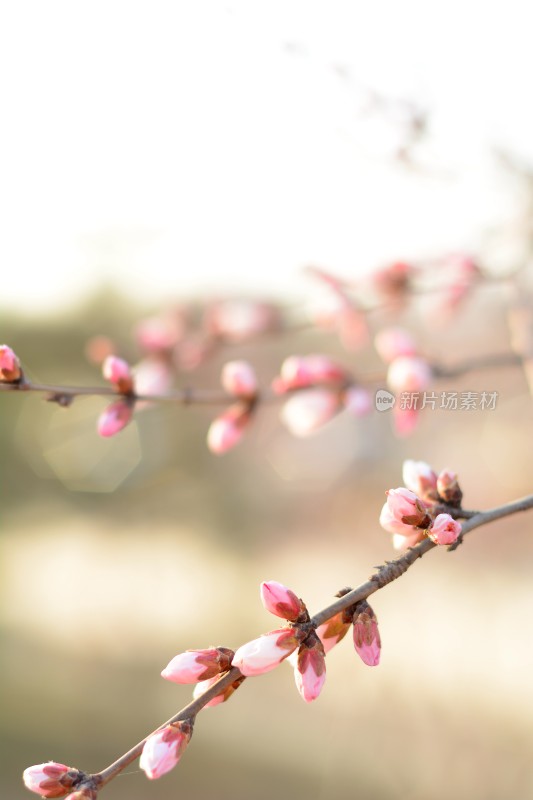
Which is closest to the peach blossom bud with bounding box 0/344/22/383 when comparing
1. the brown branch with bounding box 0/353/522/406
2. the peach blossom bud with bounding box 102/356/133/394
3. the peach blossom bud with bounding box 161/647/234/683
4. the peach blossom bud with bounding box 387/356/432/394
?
the brown branch with bounding box 0/353/522/406

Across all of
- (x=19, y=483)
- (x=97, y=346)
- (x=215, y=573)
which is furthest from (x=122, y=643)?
(x=97, y=346)

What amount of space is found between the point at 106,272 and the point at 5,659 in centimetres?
584

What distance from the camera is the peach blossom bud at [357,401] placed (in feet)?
3.76

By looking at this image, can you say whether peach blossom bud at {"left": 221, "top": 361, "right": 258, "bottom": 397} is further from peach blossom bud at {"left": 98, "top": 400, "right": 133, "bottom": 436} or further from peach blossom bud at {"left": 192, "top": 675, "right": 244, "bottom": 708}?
peach blossom bud at {"left": 192, "top": 675, "right": 244, "bottom": 708}

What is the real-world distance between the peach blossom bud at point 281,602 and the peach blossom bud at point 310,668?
0.08ft

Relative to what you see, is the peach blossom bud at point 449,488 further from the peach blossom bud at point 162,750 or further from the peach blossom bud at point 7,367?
the peach blossom bud at point 7,367

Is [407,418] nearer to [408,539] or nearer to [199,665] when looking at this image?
[408,539]

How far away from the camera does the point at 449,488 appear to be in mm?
697

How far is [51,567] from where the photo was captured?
9.09 metres

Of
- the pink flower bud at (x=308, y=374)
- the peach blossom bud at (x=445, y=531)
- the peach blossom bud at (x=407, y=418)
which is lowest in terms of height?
the peach blossom bud at (x=445, y=531)

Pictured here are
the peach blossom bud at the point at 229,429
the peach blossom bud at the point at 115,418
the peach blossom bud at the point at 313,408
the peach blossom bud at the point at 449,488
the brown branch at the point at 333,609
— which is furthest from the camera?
the peach blossom bud at the point at 313,408

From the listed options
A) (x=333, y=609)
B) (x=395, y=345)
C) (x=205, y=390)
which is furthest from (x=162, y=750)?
(x=395, y=345)

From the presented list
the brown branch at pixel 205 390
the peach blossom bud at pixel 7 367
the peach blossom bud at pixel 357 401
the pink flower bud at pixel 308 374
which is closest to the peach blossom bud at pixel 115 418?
the brown branch at pixel 205 390

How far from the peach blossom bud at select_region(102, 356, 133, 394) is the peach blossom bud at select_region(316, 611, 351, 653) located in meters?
0.38
